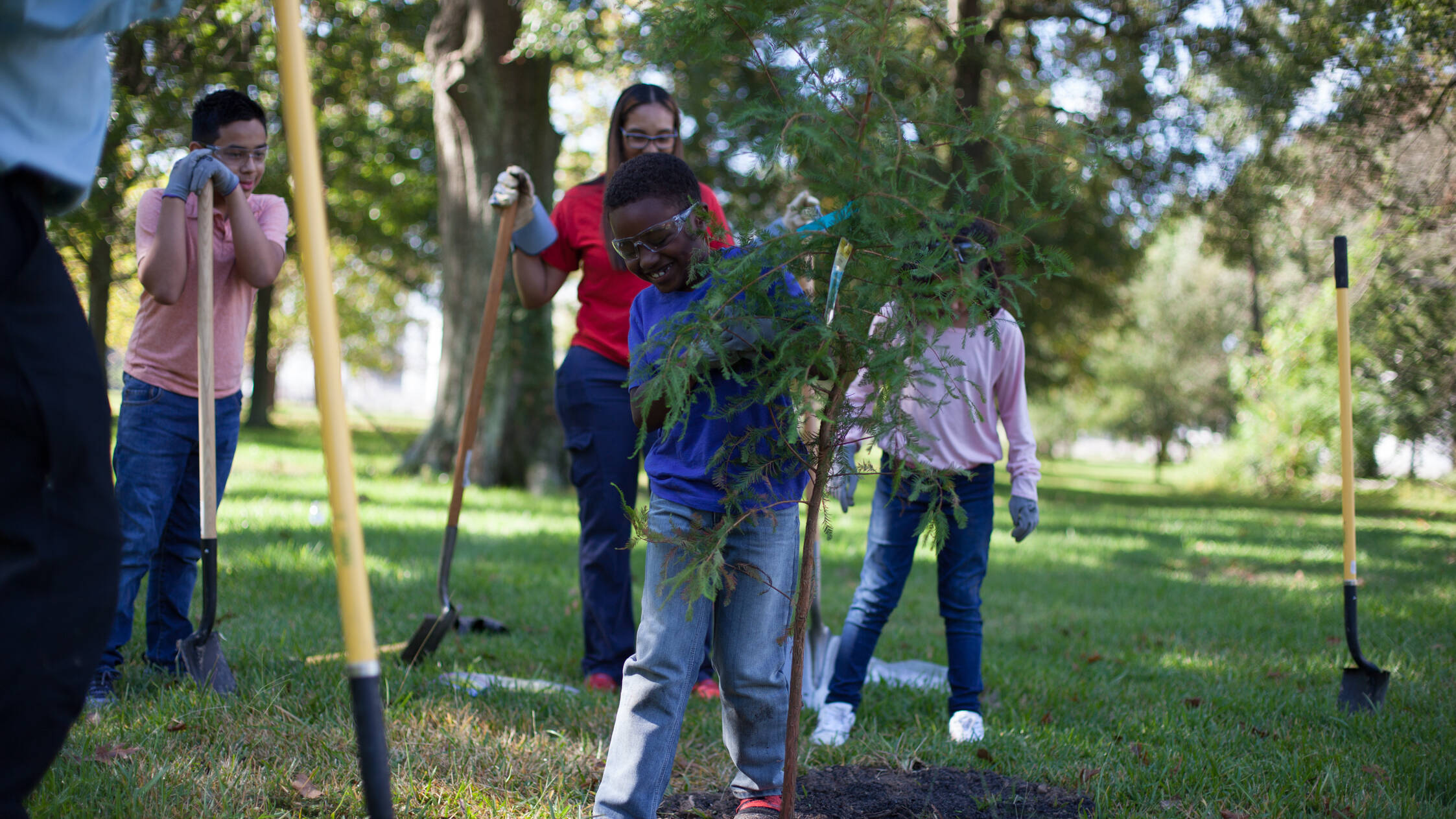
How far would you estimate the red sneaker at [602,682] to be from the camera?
3.92 metres

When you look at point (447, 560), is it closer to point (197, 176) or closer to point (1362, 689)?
point (197, 176)

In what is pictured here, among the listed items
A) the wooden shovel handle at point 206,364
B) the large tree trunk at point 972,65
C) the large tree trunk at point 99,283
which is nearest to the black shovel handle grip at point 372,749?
the wooden shovel handle at point 206,364

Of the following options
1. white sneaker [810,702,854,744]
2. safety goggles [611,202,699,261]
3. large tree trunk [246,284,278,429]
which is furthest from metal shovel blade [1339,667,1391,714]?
large tree trunk [246,284,278,429]

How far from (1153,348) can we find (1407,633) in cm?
2764

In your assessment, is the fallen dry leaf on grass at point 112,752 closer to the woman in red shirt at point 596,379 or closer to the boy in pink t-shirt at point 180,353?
the boy in pink t-shirt at point 180,353

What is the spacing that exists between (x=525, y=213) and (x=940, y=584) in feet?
7.21

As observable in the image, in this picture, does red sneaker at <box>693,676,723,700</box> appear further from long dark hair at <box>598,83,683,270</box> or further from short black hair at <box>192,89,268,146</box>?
short black hair at <box>192,89,268,146</box>

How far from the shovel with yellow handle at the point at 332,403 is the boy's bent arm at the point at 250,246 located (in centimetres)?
196

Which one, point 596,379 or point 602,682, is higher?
point 596,379

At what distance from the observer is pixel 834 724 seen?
3.56m

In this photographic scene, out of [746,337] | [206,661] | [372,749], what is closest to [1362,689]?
[746,337]

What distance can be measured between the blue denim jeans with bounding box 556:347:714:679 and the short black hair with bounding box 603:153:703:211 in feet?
4.26

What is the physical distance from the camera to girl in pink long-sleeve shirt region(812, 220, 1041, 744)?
365cm

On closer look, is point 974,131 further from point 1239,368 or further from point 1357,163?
point 1239,368
